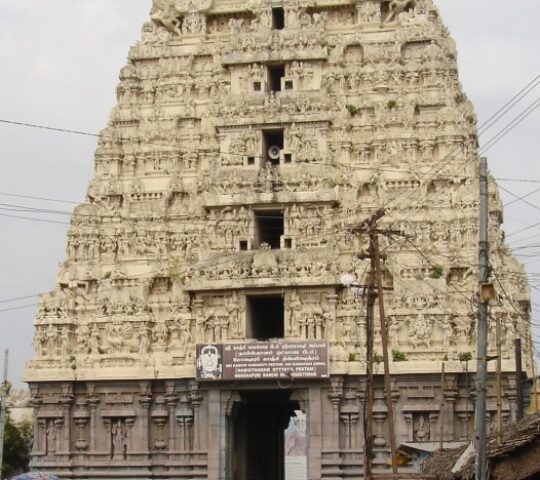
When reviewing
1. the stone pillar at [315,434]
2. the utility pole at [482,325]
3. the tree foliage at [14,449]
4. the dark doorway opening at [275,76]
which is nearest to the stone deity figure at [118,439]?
the stone pillar at [315,434]

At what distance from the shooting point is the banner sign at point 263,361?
142ft

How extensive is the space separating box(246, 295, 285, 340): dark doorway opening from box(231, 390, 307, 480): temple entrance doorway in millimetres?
2654

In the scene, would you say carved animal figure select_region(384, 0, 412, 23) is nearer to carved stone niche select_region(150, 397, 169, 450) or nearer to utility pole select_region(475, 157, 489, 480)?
carved stone niche select_region(150, 397, 169, 450)

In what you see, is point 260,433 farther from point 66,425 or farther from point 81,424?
point 66,425

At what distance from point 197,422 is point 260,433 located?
8.40m

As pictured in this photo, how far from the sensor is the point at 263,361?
143ft

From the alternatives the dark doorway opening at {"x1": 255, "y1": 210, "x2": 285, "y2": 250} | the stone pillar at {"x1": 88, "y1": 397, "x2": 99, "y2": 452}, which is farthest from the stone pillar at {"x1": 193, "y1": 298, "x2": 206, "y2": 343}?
the stone pillar at {"x1": 88, "y1": 397, "x2": 99, "y2": 452}

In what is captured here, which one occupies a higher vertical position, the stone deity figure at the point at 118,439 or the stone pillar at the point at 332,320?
the stone pillar at the point at 332,320

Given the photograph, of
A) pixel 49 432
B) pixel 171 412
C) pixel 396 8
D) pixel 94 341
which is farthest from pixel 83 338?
pixel 396 8

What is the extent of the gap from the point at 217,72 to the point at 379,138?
7.49 m

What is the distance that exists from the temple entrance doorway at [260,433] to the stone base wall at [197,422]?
163cm

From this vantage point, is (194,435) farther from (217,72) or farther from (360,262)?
(217,72)

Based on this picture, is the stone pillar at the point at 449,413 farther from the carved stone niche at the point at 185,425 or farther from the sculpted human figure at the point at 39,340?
the sculpted human figure at the point at 39,340

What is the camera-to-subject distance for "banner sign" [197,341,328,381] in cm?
4341
